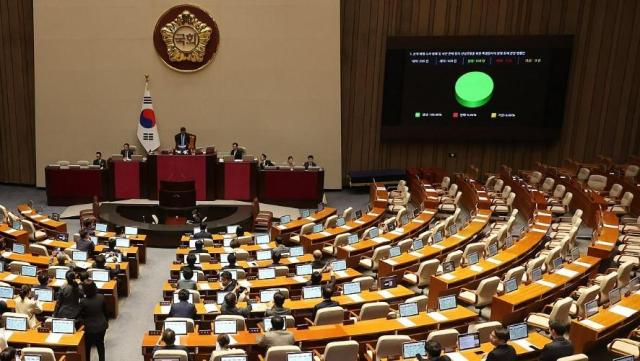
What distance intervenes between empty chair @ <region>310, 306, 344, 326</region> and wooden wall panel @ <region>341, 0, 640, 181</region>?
1221 centimetres

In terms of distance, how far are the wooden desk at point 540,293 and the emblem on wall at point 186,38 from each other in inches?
482

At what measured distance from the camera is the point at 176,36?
58.4 feet

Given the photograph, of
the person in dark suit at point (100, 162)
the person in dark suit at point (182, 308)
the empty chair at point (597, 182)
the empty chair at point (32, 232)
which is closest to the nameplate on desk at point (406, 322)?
the person in dark suit at point (182, 308)

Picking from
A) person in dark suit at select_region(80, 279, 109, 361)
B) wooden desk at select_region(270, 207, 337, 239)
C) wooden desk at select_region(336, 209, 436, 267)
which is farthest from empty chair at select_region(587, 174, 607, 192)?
person in dark suit at select_region(80, 279, 109, 361)

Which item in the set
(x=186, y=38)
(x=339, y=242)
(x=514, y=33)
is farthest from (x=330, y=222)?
(x=514, y=33)

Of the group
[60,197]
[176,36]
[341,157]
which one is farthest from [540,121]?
[60,197]

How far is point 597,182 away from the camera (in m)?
16.2

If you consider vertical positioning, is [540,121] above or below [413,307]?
above

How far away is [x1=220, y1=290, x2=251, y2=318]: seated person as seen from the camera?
7.70 m

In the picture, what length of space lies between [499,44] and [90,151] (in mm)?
13022

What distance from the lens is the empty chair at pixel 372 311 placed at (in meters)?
7.84

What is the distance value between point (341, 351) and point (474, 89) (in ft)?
44.7

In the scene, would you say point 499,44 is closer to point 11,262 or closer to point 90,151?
point 90,151

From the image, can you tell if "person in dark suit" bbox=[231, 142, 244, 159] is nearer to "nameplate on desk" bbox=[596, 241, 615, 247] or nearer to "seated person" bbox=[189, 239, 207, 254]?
"seated person" bbox=[189, 239, 207, 254]
